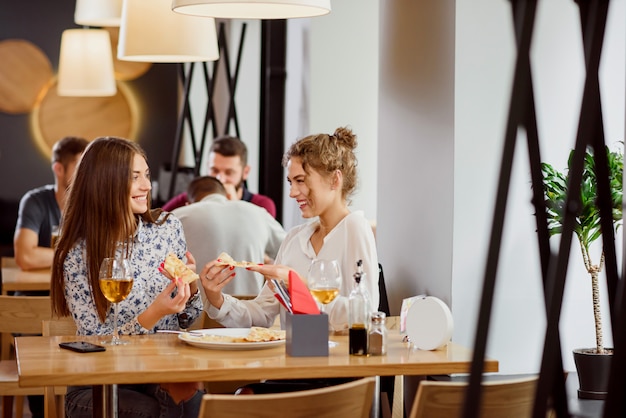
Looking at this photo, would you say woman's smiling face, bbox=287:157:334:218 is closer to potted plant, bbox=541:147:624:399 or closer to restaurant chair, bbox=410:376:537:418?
potted plant, bbox=541:147:624:399

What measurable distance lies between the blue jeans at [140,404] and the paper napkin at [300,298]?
2.06 feet

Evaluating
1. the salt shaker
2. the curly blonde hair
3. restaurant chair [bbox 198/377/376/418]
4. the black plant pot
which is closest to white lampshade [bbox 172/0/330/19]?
the curly blonde hair

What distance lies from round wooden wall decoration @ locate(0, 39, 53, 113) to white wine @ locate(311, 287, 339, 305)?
701 cm

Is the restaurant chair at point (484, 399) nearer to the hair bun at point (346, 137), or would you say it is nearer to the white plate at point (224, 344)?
the white plate at point (224, 344)

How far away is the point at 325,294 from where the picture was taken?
284 centimetres

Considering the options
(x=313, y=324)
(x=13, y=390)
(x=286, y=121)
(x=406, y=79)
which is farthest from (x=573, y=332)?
(x=286, y=121)

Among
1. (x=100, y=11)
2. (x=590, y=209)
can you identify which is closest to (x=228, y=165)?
(x=100, y=11)

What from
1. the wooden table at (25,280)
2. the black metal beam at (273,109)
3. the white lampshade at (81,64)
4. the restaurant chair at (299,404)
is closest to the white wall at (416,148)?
the restaurant chair at (299,404)

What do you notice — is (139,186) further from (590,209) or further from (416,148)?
(590,209)

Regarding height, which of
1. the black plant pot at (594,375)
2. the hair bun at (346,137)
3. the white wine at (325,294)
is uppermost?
the hair bun at (346,137)

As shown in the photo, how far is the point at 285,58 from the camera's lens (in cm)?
695

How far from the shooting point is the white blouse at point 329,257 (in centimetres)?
328

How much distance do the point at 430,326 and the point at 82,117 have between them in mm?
7207

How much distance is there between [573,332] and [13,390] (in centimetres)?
224
